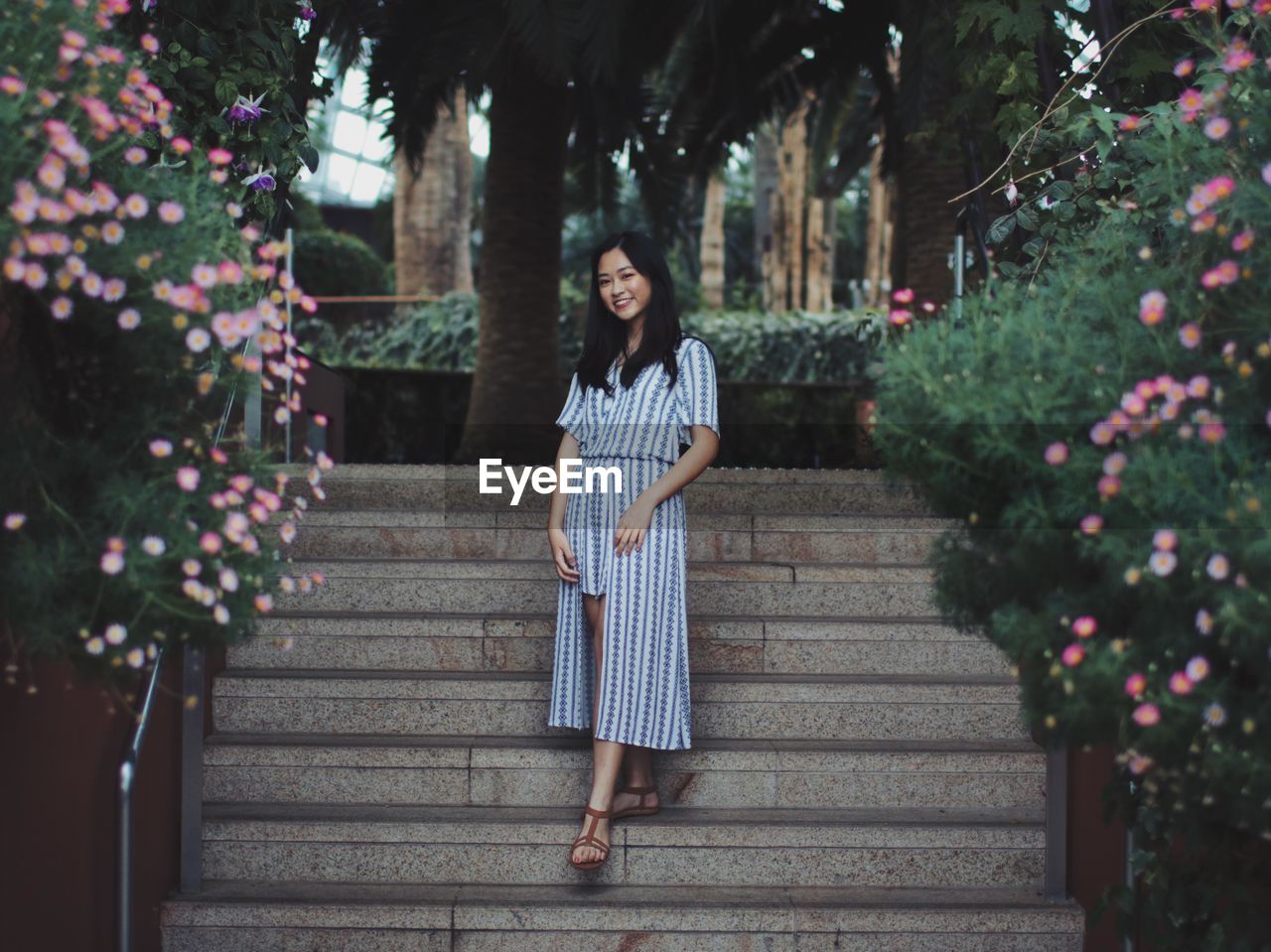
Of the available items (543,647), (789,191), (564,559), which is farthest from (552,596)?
(789,191)

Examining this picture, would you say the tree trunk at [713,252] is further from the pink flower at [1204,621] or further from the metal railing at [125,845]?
the pink flower at [1204,621]

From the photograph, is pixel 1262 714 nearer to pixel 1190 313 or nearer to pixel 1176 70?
pixel 1190 313

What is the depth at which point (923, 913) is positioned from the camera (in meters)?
3.62

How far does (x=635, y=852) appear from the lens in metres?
3.78

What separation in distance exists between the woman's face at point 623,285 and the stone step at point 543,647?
1.28 m

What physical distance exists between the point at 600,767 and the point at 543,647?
3.04ft

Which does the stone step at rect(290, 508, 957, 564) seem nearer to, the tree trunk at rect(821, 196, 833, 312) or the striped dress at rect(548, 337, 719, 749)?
the striped dress at rect(548, 337, 719, 749)

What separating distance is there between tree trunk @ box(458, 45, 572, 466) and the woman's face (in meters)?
4.65

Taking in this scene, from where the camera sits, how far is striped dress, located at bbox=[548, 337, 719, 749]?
372 centimetres

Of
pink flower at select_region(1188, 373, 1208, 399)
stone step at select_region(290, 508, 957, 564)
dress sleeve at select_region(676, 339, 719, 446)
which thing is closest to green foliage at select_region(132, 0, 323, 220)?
dress sleeve at select_region(676, 339, 719, 446)

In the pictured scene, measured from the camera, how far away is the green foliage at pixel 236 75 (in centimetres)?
367

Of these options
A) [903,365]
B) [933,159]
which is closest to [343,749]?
[903,365]

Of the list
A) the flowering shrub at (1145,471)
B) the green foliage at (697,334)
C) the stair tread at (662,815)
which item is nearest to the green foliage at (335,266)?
the green foliage at (697,334)

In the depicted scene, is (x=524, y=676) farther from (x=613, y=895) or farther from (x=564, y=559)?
(x=613, y=895)
